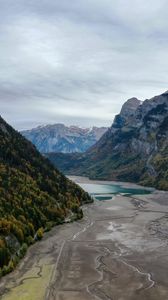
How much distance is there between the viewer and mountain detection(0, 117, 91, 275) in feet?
330

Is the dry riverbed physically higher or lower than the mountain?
lower

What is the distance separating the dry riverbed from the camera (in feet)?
243

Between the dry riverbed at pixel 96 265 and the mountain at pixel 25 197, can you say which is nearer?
the dry riverbed at pixel 96 265

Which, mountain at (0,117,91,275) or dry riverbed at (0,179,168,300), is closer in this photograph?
dry riverbed at (0,179,168,300)

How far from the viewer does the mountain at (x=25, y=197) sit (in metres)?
101

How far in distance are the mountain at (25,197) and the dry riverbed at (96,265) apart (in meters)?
3.46

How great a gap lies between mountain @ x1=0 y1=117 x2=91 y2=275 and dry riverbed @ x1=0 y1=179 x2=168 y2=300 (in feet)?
11.4

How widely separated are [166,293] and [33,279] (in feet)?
75.5

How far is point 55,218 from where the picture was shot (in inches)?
5399

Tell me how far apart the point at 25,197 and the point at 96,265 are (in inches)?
1827

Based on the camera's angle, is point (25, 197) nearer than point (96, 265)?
No

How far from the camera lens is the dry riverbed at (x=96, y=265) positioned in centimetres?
7419

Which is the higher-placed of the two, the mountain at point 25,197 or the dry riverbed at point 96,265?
the mountain at point 25,197

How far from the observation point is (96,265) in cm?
9119
